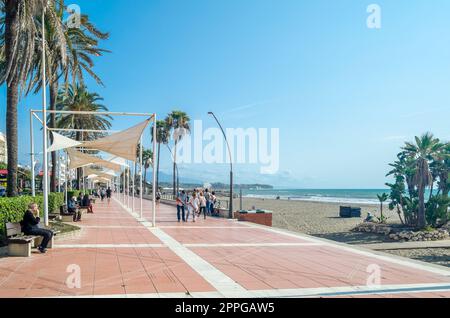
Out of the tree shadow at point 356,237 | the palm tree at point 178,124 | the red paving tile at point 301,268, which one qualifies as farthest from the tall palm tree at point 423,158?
the palm tree at point 178,124

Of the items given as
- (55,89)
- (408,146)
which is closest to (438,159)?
(408,146)

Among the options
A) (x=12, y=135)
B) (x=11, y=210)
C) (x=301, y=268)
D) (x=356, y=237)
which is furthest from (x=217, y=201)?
(x=301, y=268)

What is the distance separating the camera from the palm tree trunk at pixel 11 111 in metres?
13.1

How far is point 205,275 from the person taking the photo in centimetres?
720

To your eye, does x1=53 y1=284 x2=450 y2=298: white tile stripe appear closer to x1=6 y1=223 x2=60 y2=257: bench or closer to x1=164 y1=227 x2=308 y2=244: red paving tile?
x1=6 y1=223 x2=60 y2=257: bench

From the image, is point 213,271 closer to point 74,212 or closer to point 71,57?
point 74,212

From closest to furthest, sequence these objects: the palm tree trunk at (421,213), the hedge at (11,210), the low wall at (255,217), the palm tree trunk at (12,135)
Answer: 1. the hedge at (11,210)
2. the palm tree trunk at (12,135)
3. the low wall at (255,217)
4. the palm tree trunk at (421,213)

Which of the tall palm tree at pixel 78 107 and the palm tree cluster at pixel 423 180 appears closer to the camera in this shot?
the palm tree cluster at pixel 423 180

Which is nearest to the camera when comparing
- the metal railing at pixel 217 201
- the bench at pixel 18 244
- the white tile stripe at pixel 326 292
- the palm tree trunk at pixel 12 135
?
the white tile stripe at pixel 326 292

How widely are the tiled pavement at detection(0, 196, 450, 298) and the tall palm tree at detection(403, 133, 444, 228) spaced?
16.7m

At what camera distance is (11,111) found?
13.4m

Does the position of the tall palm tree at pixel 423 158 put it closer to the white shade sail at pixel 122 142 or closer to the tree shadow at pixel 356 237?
the tree shadow at pixel 356 237
